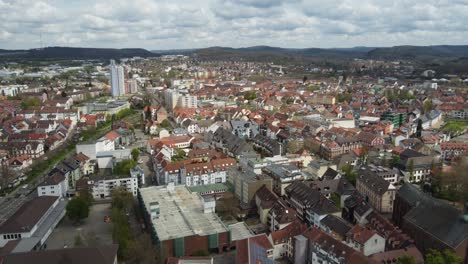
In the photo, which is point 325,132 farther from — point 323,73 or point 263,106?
point 323,73

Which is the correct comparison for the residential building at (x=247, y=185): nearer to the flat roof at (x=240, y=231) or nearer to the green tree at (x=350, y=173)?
the flat roof at (x=240, y=231)

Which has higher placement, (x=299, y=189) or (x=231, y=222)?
(x=299, y=189)

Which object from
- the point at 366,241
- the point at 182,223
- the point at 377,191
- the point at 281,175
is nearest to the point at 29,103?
the point at 281,175

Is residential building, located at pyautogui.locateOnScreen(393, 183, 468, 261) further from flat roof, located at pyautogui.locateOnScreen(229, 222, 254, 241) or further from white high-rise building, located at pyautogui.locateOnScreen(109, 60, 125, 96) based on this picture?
white high-rise building, located at pyautogui.locateOnScreen(109, 60, 125, 96)

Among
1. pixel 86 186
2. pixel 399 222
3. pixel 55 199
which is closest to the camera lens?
pixel 399 222

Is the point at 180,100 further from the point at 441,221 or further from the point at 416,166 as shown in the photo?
the point at 441,221

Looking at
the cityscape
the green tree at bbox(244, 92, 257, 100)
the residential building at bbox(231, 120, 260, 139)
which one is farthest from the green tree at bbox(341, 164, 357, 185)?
the green tree at bbox(244, 92, 257, 100)

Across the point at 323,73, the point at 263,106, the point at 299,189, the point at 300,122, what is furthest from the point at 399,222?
the point at 323,73
